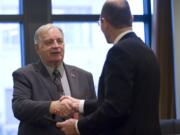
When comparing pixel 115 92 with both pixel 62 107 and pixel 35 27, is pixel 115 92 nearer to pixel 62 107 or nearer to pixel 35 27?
pixel 62 107

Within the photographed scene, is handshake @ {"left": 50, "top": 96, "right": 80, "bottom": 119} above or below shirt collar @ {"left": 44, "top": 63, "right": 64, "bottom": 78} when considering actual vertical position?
below

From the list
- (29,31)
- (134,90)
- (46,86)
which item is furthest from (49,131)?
(29,31)

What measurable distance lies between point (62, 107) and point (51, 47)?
1.61 feet

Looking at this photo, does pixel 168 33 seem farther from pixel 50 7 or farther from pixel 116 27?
pixel 116 27

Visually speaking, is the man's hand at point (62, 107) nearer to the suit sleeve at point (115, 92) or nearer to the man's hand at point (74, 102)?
the man's hand at point (74, 102)

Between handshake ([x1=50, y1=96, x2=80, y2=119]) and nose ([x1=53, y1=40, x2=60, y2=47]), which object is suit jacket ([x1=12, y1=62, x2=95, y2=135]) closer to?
handshake ([x1=50, y1=96, x2=80, y2=119])

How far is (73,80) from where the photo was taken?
2.90 m

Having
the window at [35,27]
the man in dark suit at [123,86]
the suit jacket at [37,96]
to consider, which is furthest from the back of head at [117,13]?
the window at [35,27]

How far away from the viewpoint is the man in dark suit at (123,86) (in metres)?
2.01

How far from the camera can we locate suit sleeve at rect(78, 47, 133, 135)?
1999 mm

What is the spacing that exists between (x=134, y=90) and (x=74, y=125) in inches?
15.6

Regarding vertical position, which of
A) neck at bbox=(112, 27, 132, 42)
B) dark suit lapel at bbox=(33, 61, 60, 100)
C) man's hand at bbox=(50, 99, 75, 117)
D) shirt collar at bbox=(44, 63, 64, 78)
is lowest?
man's hand at bbox=(50, 99, 75, 117)

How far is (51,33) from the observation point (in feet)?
9.52

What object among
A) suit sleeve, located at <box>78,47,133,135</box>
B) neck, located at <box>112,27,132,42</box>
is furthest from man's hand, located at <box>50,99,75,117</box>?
neck, located at <box>112,27,132,42</box>
